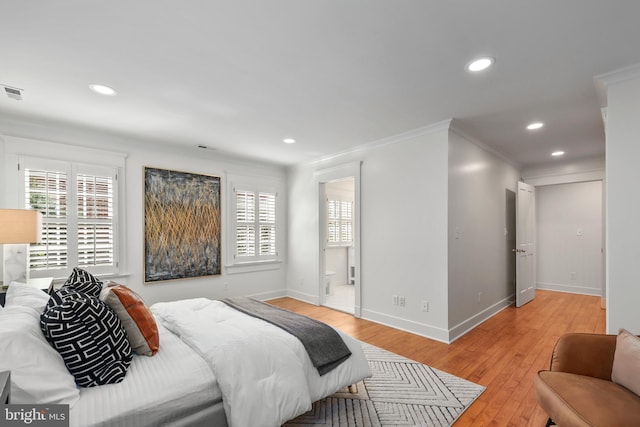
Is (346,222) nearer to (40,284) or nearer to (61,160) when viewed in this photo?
(61,160)

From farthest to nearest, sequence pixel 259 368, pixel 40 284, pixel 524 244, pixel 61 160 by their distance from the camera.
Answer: pixel 524 244, pixel 61 160, pixel 40 284, pixel 259 368

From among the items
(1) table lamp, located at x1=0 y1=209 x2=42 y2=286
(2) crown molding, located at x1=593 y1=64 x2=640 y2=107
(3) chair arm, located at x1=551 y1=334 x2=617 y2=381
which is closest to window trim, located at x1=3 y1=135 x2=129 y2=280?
(1) table lamp, located at x1=0 y1=209 x2=42 y2=286

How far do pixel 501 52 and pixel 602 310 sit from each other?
4837 mm

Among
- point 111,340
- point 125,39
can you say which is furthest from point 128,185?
point 111,340

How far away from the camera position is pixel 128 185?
402cm

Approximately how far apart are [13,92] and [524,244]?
6796 mm

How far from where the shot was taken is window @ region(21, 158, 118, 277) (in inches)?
133

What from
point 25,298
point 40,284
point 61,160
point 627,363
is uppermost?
point 61,160

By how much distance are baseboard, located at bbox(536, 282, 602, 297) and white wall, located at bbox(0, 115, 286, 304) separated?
218 inches

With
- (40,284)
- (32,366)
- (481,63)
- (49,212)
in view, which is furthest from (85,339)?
(481,63)

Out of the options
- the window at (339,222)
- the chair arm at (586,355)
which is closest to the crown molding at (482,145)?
the chair arm at (586,355)

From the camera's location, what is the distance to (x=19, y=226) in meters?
2.59

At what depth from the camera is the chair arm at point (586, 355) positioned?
5.92ft

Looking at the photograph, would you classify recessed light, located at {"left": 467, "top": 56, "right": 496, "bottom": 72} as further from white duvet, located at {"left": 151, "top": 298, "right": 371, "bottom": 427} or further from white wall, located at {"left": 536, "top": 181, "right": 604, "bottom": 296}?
white wall, located at {"left": 536, "top": 181, "right": 604, "bottom": 296}
